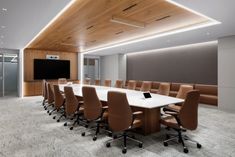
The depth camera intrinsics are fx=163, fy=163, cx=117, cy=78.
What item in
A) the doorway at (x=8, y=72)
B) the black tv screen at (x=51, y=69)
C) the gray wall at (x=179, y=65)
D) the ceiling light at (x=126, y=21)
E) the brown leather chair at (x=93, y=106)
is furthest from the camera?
the black tv screen at (x=51, y=69)

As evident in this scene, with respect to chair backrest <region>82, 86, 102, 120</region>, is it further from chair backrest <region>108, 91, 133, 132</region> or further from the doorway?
the doorway

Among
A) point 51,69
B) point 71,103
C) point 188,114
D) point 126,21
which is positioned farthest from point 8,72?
point 188,114

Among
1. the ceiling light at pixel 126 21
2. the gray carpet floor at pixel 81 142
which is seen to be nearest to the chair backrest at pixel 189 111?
the gray carpet floor at pixel 81 142

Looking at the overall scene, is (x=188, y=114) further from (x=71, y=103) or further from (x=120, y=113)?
(x=71, y=103)

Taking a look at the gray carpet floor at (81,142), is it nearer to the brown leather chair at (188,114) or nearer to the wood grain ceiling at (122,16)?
the brown leather chair at (188,114)

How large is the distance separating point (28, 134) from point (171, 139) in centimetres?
305

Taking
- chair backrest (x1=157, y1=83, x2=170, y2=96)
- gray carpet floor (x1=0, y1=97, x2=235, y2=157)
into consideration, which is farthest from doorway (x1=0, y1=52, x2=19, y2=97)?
chair backrest (x1=157, y1=83, x2=170, y2=96)

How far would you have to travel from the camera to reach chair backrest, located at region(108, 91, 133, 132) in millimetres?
2746

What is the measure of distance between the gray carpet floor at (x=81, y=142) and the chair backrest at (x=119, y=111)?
1.51 feet

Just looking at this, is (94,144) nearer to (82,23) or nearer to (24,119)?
(24,119)

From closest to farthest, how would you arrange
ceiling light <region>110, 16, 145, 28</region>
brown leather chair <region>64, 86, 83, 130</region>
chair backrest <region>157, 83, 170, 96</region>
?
brown leather chair <region>64, 86, 83, 130</region> < ceiling light <region>110, 16, 145, 28</region> < chair backrest <region>157, 83, 170, 96</region>

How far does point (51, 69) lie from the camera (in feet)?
33.4

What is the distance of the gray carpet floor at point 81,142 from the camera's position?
2.76m

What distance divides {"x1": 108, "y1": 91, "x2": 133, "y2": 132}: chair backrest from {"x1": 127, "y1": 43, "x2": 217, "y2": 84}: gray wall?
6.03 m
